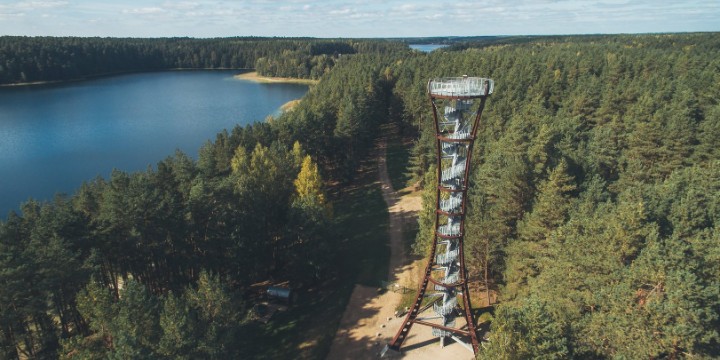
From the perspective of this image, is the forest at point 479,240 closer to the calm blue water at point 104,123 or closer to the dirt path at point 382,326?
the dirt path at point 382,326

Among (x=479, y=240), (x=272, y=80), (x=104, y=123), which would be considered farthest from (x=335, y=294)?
(x=272, y=80)

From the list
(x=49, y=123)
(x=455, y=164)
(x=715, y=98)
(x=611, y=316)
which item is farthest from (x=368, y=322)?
(x=49, y=123)

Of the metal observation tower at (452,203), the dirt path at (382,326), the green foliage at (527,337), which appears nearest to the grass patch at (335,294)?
the dirt path at (382,326)

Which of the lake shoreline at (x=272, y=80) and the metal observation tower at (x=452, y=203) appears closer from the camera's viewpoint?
the metal observation tower at (x=452, y=203)

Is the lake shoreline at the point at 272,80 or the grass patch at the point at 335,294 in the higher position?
the lake shoreline at the point at 272,80

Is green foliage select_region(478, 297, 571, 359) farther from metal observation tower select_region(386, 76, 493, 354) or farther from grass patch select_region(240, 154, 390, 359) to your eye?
grass patch select_region(240, 154, 390, 359)

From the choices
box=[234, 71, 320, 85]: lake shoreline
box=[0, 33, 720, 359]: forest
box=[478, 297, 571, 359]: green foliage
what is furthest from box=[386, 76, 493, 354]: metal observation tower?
box=[234, 71, 320, 85]: lake shoreline

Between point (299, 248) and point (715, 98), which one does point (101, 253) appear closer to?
point (299, 248)
